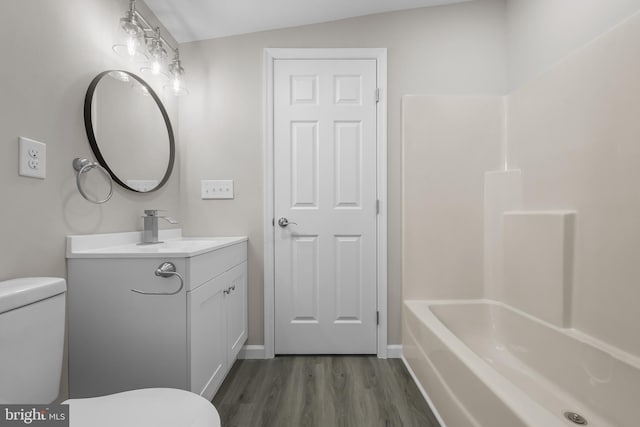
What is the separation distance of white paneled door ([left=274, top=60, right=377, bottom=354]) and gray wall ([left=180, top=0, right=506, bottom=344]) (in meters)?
0.13

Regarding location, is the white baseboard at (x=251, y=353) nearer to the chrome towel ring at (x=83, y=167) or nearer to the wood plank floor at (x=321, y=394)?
the wood plank floor at (x=321, y=394)

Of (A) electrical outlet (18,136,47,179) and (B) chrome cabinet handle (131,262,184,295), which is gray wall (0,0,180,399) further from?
(B) chrome cabinet handle (131,262,184,295)

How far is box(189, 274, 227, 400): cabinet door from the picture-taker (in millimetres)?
1144

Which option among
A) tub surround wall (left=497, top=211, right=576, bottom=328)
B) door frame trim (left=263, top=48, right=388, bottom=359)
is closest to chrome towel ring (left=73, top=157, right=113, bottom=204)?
door frame trim (left=263, top=48, right=388, bottom=359)

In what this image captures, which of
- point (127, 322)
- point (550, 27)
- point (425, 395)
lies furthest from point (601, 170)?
point (127, 322)

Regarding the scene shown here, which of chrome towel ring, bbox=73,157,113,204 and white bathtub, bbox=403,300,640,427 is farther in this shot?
chrome towel ring, bbox=73,157,113,204

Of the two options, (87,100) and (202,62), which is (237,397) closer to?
(87,100)

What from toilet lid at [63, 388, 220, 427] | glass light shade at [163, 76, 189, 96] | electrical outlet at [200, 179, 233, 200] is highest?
glass light shade at [163, 76, 189, 96]

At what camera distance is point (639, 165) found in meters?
1.02

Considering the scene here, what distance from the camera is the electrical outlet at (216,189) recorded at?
75.5 inches

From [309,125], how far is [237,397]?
5.45 feet

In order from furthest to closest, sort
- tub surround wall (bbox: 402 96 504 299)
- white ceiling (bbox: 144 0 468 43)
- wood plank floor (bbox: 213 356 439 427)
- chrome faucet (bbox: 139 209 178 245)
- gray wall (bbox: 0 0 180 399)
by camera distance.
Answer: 1. tub surround wall (bbox: 402 96 504 299)
2. white ceiling (bbox: 144 0 468 43)
3. chrome faucet (bbox: 139 209 178 245)
4. wood plank floor (bbox: 213 356 439 427)
5. gray wall (bbox: 0 0 180 399)

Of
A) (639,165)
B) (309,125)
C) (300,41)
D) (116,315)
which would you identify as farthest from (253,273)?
(639,165)

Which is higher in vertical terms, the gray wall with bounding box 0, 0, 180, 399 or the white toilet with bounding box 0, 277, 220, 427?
the gray wall with bounding box 0, 0, 180, 399
